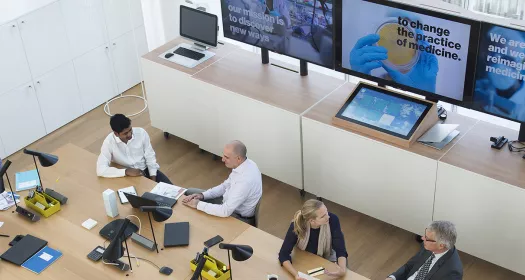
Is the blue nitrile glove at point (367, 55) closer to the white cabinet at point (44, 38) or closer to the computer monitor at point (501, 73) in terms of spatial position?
the computer monitor at point (501, 73)

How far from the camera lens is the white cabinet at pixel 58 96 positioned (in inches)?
313

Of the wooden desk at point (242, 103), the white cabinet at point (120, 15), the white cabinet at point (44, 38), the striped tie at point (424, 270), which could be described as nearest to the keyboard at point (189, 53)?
the wooden desk at point (242, 103)

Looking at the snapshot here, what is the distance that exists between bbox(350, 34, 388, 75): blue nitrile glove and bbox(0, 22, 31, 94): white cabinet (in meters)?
3.54

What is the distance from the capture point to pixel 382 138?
6.06 m

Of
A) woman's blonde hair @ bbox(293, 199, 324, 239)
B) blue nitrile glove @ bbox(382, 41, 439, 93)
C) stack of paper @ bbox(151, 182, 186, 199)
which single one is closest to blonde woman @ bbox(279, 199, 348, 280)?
woman's blonde hair @ bbox(293, 199, 324, 239)

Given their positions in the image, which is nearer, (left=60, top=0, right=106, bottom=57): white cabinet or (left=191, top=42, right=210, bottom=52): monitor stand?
(left=191, top=42, right=210, bottom=52): monitor stand

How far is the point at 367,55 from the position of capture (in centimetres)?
623

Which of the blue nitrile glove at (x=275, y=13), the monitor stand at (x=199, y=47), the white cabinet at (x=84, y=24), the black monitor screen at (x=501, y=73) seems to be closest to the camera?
the black monitor screen at (x=501, y=73)

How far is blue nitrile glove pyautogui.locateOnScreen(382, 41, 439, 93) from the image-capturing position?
5.90 m

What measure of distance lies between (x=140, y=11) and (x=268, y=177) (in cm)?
280

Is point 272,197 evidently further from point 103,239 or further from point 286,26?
point 103,239

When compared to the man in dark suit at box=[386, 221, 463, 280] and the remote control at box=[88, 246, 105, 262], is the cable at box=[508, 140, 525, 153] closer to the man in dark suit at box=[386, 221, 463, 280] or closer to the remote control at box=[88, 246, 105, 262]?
the man in dark suit at box=[386, 221, 463, 280]

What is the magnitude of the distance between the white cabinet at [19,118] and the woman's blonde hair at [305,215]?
4084mm

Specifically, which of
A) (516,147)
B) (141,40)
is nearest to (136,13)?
(141,40)
